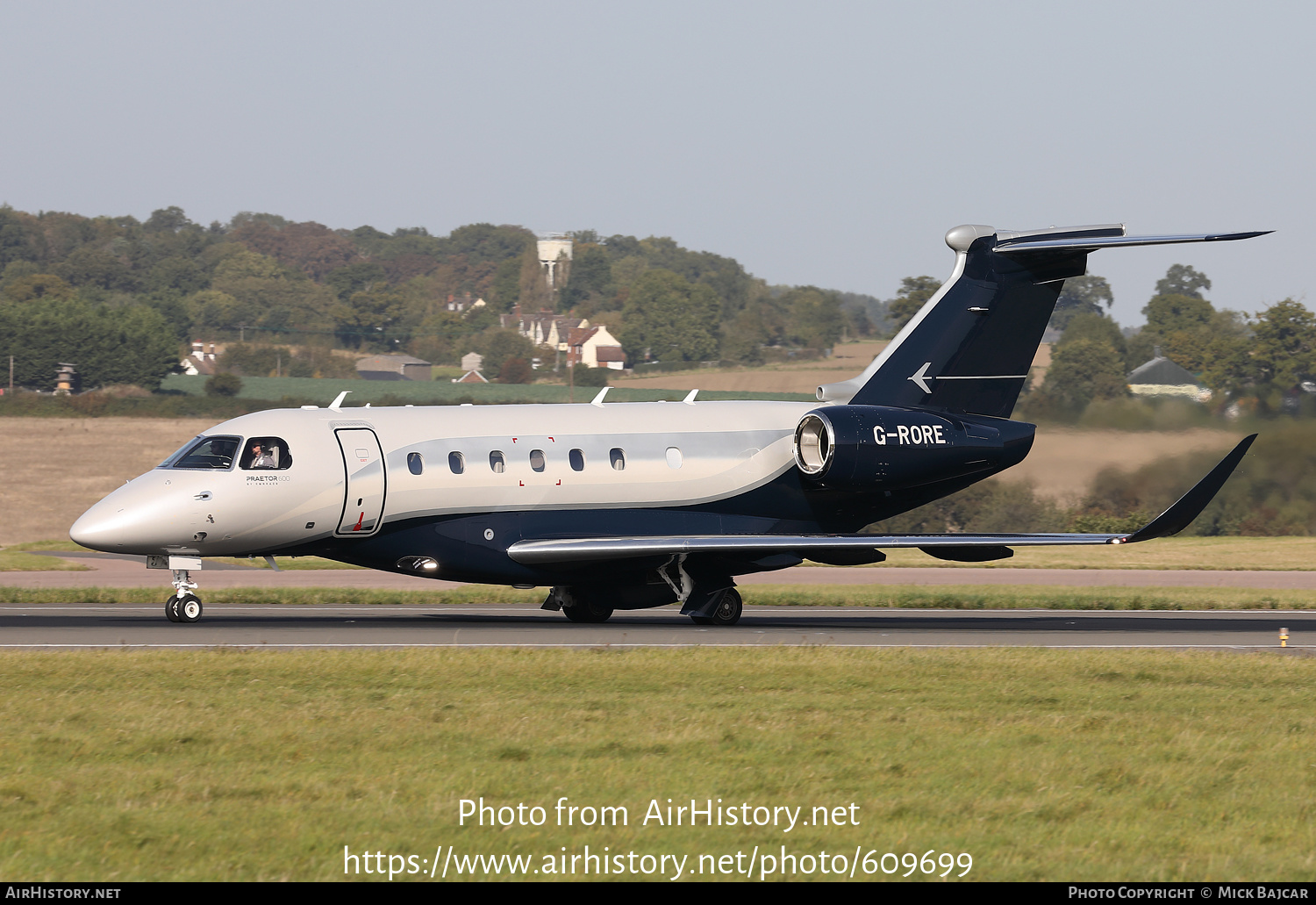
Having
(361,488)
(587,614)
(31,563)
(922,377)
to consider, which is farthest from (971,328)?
(31,563)

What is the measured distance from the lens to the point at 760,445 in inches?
1110

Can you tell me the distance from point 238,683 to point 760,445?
1331 cm

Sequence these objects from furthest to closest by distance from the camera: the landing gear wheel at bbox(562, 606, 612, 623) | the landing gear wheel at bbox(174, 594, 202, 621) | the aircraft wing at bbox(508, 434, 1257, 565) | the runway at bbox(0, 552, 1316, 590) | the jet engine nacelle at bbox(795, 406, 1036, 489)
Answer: the runway at bbox(0, 552, 1316, 590), the landing gear wheel at bbox(562, 606, 612, 623), the jet engine nacelle at bbox(795, 406, 1036, 489), the aircraft wing at bbox(508, 434, 1257, 565), the landing gear wheel at bbox(174, 594, 202, 621)

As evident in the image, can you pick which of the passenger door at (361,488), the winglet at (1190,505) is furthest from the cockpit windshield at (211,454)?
the winglet at (1190,505)

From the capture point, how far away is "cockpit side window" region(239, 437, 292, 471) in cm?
2448

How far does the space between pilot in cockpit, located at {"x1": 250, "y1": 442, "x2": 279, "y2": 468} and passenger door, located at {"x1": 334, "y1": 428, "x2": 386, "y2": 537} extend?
45.1 inches

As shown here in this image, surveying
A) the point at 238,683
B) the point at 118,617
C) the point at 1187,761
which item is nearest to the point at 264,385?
the point at 118,617

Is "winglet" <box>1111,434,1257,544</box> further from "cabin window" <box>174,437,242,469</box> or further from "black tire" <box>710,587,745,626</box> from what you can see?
"cabin window" <box>174,437,242,469</box>

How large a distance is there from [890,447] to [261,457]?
37.2 feet

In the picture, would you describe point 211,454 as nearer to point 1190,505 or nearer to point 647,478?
point 647,478

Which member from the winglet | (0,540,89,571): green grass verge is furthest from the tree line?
the winglet

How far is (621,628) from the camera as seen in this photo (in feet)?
85.3

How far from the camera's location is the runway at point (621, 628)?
2273 cm

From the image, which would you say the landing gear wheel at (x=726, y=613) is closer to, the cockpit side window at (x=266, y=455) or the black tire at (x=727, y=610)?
the black tire at (x=727, y=610)
